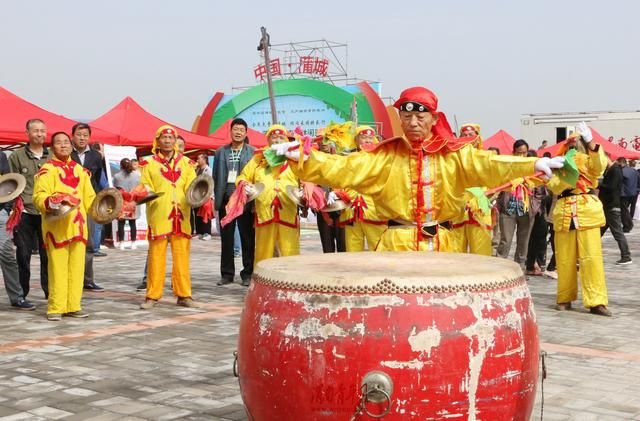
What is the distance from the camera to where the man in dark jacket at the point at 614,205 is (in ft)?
41.0

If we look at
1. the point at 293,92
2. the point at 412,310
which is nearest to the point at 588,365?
the point at 412,310

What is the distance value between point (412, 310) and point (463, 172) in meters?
1.56

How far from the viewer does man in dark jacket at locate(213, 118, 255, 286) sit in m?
9.93

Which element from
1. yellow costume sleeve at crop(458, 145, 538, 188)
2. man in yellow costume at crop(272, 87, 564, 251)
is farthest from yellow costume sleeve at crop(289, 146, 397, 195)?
yellow costume sleeve at crop(458, 145, 538, 188)

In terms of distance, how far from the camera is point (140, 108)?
58.8 ft

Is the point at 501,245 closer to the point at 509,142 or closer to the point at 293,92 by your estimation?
the point at 509,142

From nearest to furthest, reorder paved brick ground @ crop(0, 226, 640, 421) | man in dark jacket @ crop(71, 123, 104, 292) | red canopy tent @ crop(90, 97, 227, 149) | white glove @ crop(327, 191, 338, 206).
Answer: paved brick ground @ crop(0, 226, 640, 421)
white glove @ crop(327, 191, 338, 206)
man in dark jacket @ crop(71, 123, 104, 292)
red canopy tent @ crop(90, 97, 227, 149)

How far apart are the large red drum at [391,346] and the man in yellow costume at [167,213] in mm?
4917

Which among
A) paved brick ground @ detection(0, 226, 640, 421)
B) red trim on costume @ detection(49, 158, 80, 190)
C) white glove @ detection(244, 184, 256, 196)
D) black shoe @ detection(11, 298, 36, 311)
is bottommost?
paved brick ground @ detection(0, 226, 640, 421)

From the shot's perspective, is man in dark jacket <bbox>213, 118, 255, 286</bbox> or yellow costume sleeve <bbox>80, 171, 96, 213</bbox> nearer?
yellow costume sleeve <bbox>80, 171, 96, 213</bbox>

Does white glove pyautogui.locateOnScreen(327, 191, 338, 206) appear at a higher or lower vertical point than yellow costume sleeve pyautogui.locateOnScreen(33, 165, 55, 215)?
lower

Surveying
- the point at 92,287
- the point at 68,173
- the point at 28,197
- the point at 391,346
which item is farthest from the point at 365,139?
the point at 391,346

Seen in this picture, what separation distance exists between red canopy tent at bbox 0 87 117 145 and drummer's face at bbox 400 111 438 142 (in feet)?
32.8

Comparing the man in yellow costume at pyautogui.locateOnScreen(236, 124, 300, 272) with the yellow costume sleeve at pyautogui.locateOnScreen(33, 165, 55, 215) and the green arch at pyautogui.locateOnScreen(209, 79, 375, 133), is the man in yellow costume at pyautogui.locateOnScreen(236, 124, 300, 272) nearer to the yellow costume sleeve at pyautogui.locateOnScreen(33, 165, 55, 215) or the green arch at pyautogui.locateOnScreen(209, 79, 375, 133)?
the yellow costume sleeve at pyautogui.locateOnScreen(33, 165, 55, 215)
